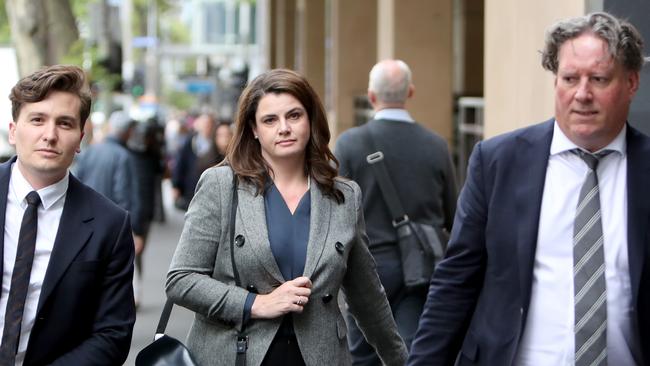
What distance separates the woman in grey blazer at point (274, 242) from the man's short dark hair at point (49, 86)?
0.65 metres

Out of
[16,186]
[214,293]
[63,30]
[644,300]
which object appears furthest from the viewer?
[63,30]

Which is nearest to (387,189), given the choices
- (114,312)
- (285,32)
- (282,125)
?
(282,125)

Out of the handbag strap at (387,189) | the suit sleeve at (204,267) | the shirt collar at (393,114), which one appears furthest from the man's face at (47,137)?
the shirt collar at (393,114)

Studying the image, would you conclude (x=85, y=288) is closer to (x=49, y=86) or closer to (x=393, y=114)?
(x=49, y=86)

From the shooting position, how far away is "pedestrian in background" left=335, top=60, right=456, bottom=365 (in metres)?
7.20

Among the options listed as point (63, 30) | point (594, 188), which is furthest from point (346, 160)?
point (63, 30)

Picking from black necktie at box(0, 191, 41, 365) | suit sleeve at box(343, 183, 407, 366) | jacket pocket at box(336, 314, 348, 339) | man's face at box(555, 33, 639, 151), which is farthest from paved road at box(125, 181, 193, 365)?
man's face at box(555, 33, 639, 151)

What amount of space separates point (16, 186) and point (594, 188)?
178 cm

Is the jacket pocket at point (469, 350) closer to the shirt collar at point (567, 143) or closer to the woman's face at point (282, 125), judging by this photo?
the shirt collar at point (567, 143)

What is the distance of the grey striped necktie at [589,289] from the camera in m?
3.78

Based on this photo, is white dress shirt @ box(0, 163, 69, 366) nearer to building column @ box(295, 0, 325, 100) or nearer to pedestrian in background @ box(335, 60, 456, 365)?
pedestrian in background @ box(335, 60, 456, 365)

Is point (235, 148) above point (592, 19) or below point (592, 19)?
below

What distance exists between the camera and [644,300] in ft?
12.3

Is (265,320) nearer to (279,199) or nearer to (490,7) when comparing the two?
(279,199)
